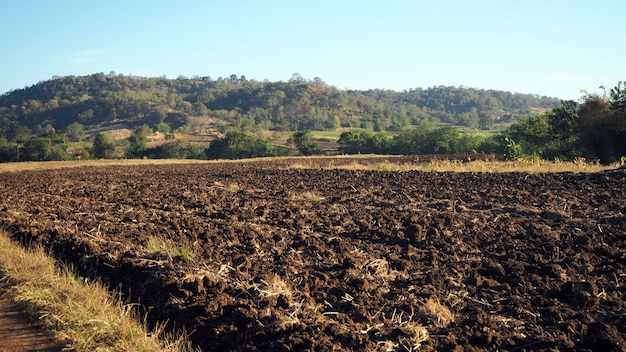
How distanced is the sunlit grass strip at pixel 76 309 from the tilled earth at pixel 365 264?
0.37 meters

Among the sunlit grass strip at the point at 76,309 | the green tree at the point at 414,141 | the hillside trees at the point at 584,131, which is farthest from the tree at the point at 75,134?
the sunlit grass strip at the point at 76,309

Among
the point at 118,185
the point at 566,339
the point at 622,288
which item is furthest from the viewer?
the point at 118,185

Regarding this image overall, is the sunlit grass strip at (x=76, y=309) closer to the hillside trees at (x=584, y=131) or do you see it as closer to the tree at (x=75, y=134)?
the hillside trees at (x=584, y=131)

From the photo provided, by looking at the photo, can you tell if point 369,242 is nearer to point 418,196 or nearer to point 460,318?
point 460,318

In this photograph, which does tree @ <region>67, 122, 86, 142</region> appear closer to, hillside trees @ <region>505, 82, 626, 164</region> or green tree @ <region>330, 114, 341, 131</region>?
green tree @ <region>330, 114, 341, 131</region>

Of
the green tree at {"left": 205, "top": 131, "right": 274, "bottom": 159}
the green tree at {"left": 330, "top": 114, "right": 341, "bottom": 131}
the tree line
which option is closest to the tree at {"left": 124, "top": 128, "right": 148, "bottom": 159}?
the tree line

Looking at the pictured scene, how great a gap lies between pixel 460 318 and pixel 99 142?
63.8 m

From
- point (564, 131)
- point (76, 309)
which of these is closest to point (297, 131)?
point (564, 131)

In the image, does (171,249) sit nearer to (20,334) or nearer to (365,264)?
(20,334)

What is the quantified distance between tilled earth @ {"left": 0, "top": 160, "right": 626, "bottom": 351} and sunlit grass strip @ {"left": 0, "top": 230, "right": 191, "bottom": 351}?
37cm

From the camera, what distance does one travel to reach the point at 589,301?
604 centimetres

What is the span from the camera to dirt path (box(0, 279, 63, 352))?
573 centimetres

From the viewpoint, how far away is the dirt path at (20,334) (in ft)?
18.8

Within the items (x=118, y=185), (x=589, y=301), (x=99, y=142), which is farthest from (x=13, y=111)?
(x=589, y=301)
